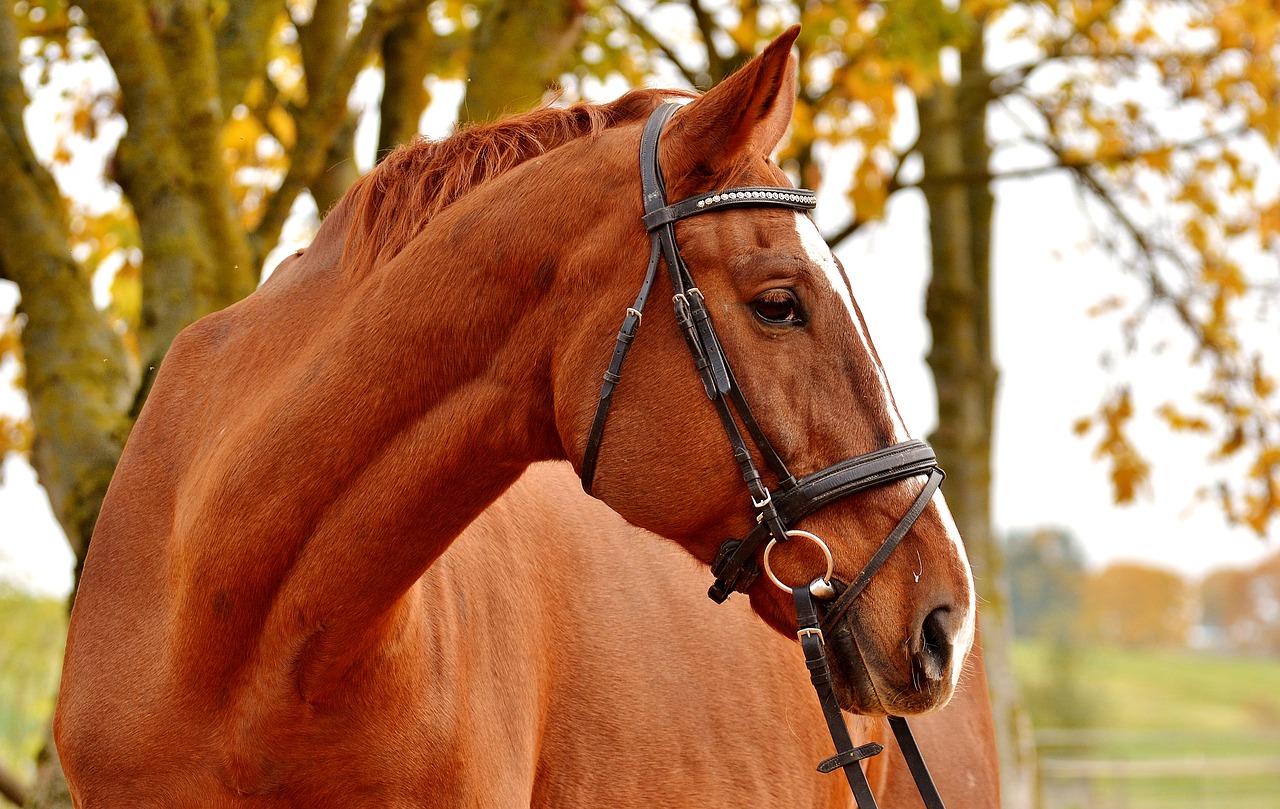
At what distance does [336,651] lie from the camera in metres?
2.53

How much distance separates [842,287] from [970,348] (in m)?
7.23

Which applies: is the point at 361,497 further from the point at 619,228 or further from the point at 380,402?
the point at 619,228

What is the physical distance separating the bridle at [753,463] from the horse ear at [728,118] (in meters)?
0.06

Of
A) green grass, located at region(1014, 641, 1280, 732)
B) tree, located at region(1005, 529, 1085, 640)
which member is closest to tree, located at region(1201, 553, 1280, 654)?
tree, located at region(1005, 529, 1085, 640)

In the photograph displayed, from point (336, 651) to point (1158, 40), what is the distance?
8.88m

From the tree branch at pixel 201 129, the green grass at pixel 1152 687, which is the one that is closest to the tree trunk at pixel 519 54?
the tree branch at pixel 201 129

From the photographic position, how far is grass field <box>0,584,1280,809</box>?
898 centimetres

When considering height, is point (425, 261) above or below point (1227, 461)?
above

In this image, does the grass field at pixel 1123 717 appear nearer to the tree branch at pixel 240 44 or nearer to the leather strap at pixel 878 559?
the tree branch at pixel 240 44

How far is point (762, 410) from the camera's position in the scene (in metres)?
2.31

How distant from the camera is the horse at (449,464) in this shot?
2303 mm

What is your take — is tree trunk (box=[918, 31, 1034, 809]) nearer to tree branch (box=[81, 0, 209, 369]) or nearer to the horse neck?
tree branch (box=[81, 0, 209, 369])

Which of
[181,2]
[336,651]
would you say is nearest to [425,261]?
[336,651]

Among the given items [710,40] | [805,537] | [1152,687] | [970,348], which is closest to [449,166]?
[805,537]
